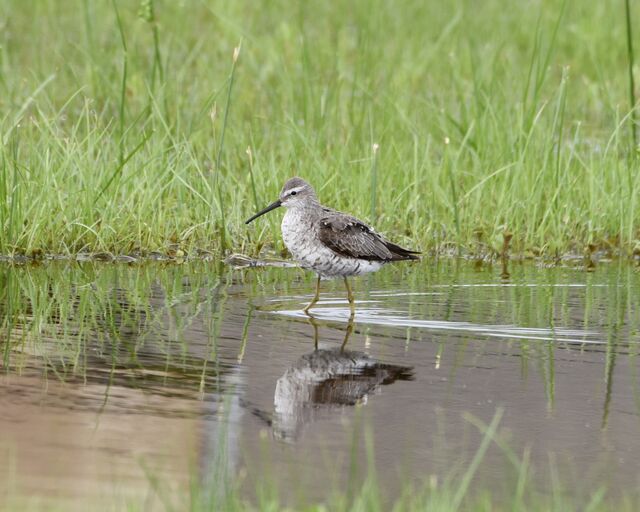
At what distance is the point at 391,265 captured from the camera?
398 inches

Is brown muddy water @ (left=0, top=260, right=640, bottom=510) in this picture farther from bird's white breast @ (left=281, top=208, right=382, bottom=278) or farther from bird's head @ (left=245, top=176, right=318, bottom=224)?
bird's head @ (left=245, top=176, right=318, bottom=224)

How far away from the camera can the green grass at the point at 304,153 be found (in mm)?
10062

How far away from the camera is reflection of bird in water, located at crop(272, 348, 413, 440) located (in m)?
5.68

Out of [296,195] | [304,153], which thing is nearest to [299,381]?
[296,195]

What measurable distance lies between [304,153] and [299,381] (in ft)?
17.5

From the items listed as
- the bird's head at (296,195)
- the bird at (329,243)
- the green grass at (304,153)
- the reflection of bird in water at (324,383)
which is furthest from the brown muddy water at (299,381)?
the green grass at (304,153)

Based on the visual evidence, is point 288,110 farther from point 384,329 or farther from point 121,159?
point 384,329

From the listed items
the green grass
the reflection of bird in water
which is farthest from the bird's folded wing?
the reflection of bird in water

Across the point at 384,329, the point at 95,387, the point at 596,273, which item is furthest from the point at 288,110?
the point at 95,387

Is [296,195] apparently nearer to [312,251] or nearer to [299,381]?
[312,251]

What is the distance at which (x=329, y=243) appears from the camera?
841 cm

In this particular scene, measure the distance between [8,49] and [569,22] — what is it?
290 inches

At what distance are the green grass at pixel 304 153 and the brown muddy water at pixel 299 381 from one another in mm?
711

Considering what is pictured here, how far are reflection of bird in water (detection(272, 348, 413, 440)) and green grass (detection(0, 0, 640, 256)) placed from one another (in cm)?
333
